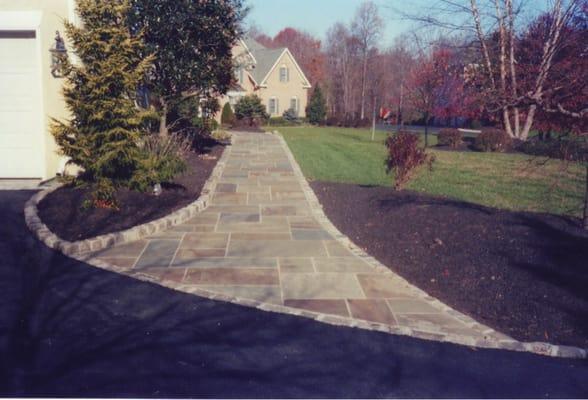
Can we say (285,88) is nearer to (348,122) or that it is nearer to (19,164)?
(348,122)

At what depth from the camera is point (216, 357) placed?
3.81 m

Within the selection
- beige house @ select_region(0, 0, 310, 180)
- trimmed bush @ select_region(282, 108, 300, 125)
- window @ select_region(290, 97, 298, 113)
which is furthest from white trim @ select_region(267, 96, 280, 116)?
beige house @ select_region(0, 0, 310, 180)

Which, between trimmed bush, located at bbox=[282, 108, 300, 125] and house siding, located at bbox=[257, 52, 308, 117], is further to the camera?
house siding, located at bbox=[257, 52, 308, 117]

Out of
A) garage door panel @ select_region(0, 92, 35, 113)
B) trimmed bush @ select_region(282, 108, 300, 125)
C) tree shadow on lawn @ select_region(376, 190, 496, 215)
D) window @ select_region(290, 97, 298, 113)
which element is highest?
window @ select_region(290, 97, 298, 113)

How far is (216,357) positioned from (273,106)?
122 ft

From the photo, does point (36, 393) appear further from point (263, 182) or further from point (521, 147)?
point (521, 147)

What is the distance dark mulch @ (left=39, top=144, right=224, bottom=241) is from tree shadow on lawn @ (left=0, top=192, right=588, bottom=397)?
1.93 metres

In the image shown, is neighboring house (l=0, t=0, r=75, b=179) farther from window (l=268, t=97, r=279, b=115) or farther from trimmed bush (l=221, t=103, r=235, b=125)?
window (l=268, t=97, r=279, b=115)

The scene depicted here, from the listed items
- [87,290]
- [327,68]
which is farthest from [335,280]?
[327,68]

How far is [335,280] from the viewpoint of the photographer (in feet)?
18.5

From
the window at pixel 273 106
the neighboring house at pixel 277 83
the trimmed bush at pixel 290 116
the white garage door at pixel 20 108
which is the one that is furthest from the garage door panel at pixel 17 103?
the window at pixel 273 106

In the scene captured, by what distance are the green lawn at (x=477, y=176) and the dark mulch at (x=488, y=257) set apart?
1107mm

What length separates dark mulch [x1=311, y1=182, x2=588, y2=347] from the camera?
4672 mm

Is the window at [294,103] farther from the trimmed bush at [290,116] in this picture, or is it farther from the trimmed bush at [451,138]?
the trimmed bush at [451,138]
